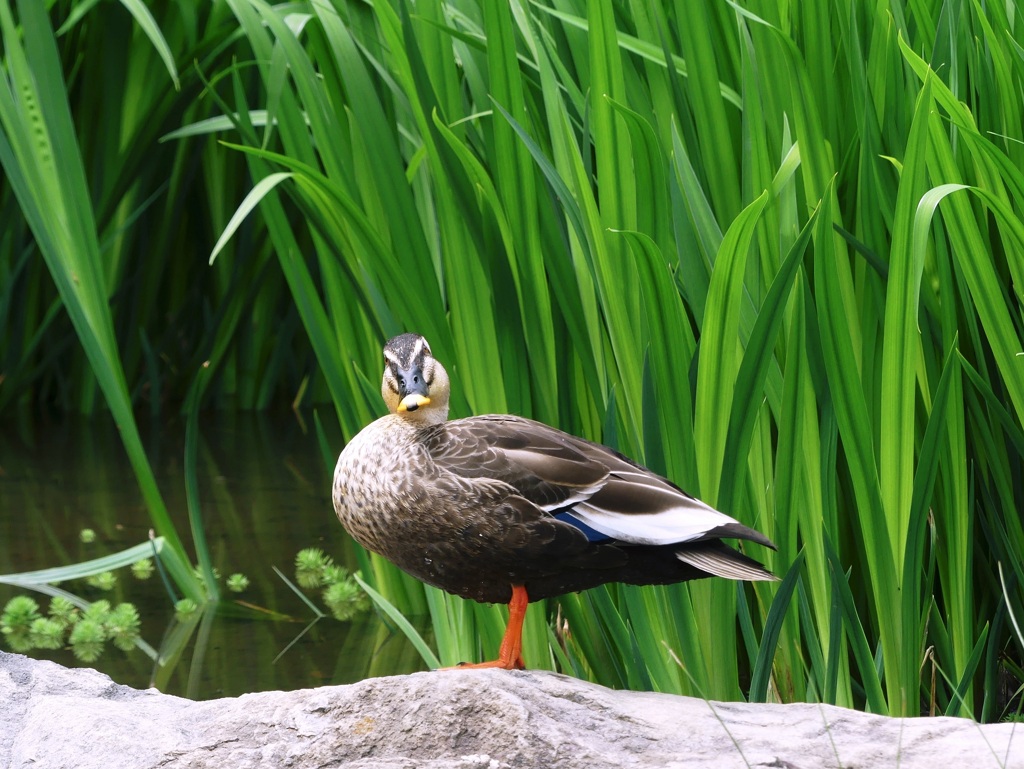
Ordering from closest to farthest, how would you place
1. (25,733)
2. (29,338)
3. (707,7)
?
(25,733) → (707,7) → (29,338)

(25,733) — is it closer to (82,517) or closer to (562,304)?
(562,304)

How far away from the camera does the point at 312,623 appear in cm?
342

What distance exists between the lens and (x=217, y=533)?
13.8 feet

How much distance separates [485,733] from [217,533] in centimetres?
266

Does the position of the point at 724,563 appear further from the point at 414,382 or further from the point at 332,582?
the point at 332,582

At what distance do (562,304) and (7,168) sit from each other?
5.51 ft

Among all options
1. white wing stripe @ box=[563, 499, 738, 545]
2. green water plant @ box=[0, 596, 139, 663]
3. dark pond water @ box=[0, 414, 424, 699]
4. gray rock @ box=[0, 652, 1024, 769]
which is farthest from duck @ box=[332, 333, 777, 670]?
green water plant @ box=[0, 596, 139, 663]

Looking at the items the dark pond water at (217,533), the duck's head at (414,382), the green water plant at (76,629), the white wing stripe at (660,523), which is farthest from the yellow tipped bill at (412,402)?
the green water plant at (76,629)

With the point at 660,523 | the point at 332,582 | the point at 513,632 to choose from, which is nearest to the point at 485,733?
the point at 513,632

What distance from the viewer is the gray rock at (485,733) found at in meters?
1.69

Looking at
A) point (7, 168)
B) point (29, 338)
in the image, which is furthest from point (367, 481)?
point (29, 338)

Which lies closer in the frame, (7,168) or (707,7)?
(707,7)

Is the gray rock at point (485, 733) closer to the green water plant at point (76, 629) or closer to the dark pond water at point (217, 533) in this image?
the dark pond water at point (217, 533)

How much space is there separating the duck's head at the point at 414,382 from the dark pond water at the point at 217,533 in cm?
112
